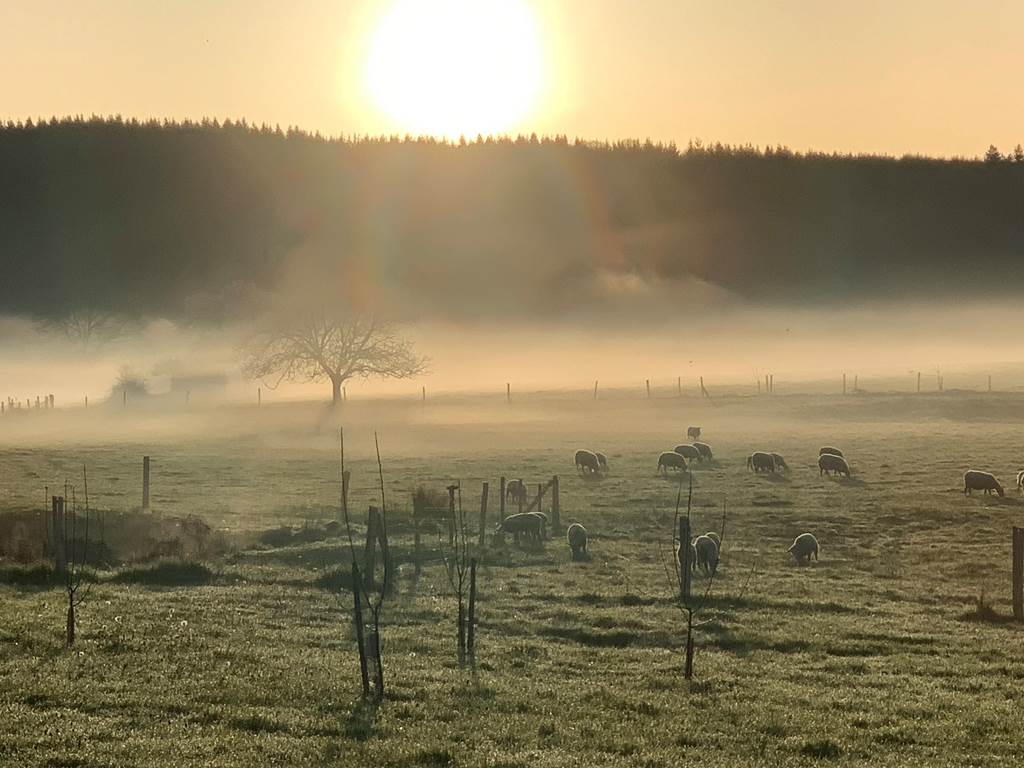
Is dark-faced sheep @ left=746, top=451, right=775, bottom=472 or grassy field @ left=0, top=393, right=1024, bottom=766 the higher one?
dark-faced sheep @ left=746, top=451, right=775, bottom=472

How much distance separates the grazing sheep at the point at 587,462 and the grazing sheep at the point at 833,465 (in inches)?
322

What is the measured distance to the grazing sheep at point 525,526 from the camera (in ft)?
101

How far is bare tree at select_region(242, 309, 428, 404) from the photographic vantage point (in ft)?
260

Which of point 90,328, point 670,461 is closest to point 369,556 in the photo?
point 670,461

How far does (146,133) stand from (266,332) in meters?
128

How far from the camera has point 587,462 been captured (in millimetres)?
45531

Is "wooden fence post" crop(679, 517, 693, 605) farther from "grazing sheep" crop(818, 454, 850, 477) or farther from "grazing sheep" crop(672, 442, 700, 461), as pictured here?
"grazing sheep" crop(672, 442, 700, 461)

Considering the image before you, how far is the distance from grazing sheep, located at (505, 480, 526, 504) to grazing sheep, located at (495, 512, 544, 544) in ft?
17.6

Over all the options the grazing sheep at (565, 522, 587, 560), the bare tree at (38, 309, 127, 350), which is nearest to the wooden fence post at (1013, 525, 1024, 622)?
the grazing sheep at (565, 522, 587, 560)

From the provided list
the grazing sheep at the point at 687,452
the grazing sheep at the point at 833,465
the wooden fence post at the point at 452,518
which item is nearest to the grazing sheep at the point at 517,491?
the wooden fence post at the point at 452,518

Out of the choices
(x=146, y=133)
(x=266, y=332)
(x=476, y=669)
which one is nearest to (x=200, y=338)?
(x=266, y=332)

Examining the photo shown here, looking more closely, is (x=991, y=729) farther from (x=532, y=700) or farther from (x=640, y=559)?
(x=640, y=559)

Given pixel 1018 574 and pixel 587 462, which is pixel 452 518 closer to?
pixel 1018 574

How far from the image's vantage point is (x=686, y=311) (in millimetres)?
191625
